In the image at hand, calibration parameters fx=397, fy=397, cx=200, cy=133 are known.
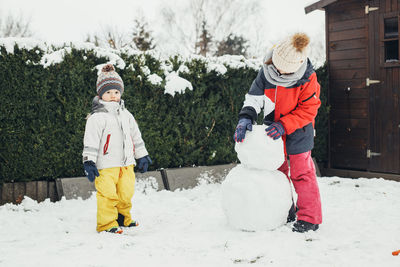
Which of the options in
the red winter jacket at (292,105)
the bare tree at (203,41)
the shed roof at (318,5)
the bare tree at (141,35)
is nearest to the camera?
the red winter jacket at (292,105)

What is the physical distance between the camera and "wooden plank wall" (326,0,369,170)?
6895 mm

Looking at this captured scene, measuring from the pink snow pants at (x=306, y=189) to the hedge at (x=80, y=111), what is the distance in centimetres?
247

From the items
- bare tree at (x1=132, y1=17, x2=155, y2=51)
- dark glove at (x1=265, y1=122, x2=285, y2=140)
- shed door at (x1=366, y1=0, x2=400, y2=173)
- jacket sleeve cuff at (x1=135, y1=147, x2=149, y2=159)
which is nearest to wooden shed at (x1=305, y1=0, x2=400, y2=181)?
shed door at (x1=366, y1=0, x2=400, y2=173)

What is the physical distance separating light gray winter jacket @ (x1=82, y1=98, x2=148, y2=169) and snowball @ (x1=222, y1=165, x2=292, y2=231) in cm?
101

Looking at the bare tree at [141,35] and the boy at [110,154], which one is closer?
the boy at [110,154]

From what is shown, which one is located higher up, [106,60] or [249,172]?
[106,60]

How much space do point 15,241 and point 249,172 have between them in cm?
205

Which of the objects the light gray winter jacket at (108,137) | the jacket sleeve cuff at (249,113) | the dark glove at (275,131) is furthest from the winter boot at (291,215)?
the light gray winter jacket at (108,137)

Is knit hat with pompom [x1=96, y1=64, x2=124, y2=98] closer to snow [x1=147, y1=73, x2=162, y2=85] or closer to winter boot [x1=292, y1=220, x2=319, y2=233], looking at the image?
snow [x1=147, y1=73, x2=162, y2=85]

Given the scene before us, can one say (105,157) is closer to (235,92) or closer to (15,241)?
(15,241)

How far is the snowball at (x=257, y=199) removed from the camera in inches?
132

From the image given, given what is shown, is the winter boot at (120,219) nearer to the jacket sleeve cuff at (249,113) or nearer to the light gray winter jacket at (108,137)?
the light gray winter jacket at (108,137)

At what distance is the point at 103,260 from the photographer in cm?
275

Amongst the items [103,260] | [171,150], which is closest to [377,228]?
[103,260]
